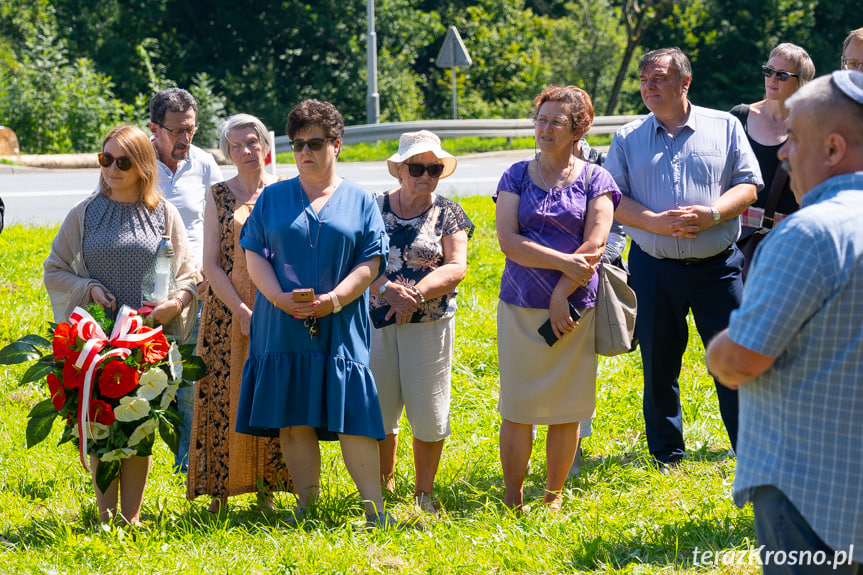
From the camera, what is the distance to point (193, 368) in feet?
15.0

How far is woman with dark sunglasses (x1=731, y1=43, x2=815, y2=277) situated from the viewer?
551cm

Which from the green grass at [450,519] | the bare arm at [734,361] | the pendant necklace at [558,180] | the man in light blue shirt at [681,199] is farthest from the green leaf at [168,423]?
the bare arm at [734,361]

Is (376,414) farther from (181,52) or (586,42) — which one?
(586,42)

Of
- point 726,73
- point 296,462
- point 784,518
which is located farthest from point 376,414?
point 726,73

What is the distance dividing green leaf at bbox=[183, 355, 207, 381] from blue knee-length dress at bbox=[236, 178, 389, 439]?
23 cm

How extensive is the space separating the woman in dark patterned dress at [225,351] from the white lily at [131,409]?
1.46ft

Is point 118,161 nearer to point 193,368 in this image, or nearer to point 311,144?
point 311,144

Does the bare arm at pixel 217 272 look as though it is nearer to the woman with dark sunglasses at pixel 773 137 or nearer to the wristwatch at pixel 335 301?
the wristwatch at pixel 335 301

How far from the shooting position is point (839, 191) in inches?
98.7

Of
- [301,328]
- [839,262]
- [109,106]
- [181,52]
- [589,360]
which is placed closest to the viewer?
[839,262]

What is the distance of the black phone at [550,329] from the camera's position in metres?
4.62

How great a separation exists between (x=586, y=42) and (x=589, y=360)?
26.0 meters

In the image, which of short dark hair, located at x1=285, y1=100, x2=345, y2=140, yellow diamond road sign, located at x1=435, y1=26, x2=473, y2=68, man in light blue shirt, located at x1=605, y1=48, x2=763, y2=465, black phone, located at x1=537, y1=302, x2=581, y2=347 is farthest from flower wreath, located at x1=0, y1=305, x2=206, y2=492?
yellow diamond road sign, located at x1=435, y1=26, x2=473, y2=68

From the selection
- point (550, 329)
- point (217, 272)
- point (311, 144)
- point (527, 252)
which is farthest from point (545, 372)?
point (217, 272)
